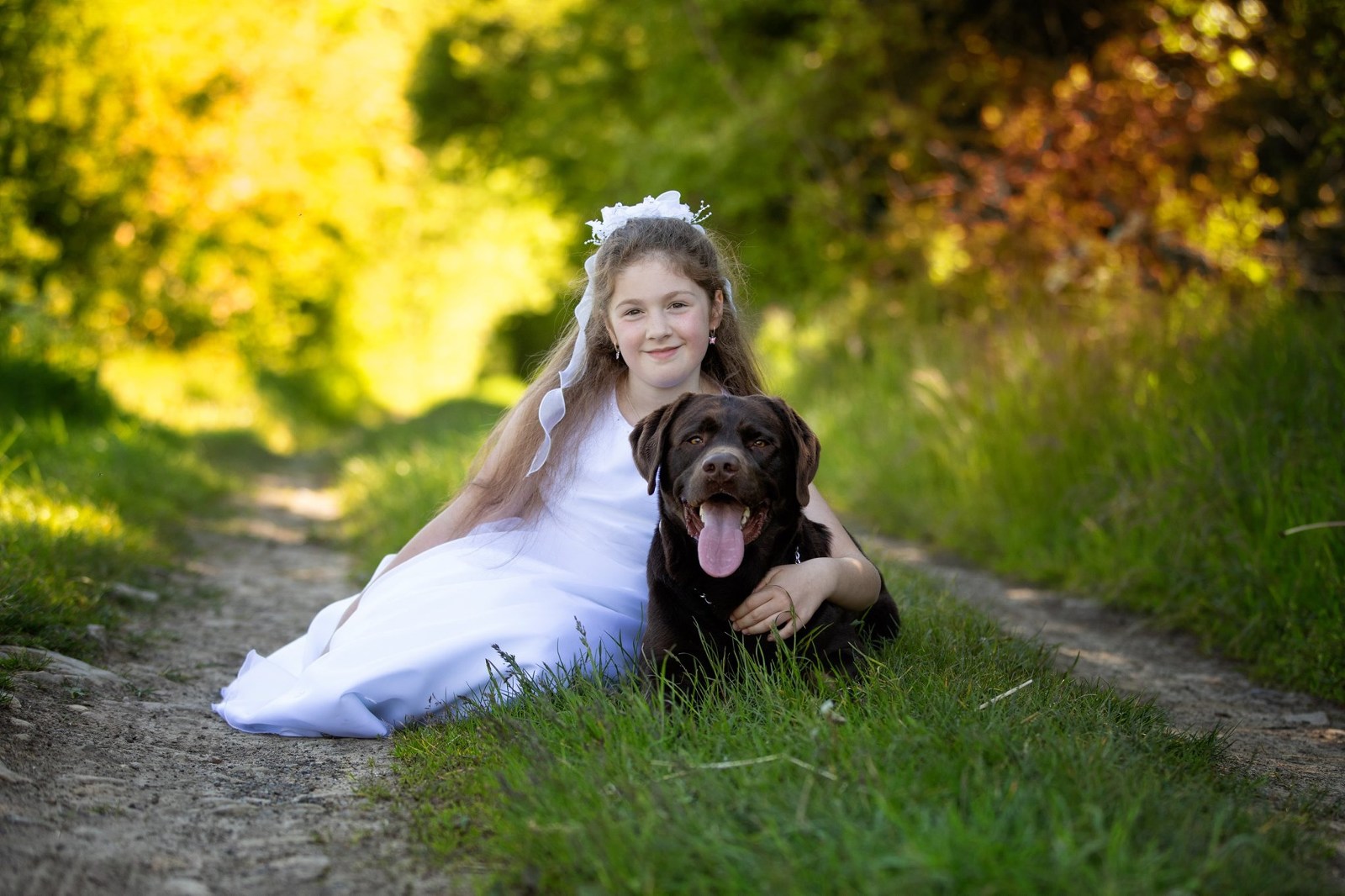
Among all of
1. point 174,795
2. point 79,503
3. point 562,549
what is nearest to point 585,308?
point 562,549

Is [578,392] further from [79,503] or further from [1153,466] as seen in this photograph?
[79,503]

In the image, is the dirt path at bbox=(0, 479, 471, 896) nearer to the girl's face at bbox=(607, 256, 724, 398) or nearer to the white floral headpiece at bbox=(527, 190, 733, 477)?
the white floral headpiece at bbox=(527, 190, 733, 477)

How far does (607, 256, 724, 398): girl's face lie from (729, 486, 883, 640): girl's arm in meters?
0.92

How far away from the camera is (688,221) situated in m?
4.31

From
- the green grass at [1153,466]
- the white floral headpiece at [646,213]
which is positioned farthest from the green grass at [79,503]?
the green grass at [1153,466]

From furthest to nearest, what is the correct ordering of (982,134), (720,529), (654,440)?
(982,134)
(654,440)
(720,529)

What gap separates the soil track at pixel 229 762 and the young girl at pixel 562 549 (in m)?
0.21

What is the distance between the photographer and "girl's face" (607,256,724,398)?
4.04 m

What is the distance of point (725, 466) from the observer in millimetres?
3131

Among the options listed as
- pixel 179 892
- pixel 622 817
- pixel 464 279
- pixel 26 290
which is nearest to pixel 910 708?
pixel 622 817

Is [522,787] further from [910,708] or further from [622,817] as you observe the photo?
[910,708]

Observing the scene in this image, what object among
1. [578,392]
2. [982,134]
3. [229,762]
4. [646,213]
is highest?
[982,134]

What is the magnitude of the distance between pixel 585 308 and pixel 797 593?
1.49m

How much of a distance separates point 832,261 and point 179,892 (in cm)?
1086
